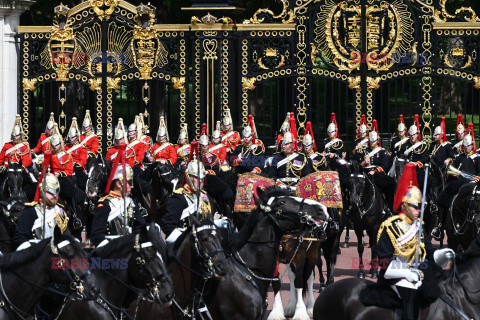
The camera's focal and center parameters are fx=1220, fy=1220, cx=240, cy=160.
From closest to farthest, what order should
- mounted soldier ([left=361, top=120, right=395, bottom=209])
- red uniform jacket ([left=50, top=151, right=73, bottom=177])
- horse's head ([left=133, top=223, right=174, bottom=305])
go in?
horse's head ([left=133, top=223, right=174, bottom=305]) < red uniform jacket ([left=50, top=151, right=73, bottom=177]) < mounted soldier ([left=361, top=120, right=395, bottom=209])

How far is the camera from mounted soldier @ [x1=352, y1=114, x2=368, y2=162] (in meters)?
19.4

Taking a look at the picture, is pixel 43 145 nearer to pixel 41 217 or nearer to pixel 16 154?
pixel 16 154

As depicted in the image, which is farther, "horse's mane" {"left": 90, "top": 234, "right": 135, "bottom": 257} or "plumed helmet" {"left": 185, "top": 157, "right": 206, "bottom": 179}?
"plumed helmet" {"left": 185, "top": 157, "right": 206, "bottom": 179}

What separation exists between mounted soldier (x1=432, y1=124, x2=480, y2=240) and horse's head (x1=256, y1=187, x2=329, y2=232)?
5054 millimetres

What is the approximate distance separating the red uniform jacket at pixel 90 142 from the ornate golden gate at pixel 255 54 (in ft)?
2.71

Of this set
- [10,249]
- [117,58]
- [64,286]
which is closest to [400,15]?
[117,58]

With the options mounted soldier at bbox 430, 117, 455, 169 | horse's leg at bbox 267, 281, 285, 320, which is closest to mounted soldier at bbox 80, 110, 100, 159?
mounted soldier at bbox 430, 117, 455, 169

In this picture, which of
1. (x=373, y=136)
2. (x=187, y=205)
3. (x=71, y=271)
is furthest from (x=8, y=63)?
(x=71, y=271)

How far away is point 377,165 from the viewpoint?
19.1m

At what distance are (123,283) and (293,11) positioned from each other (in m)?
10.8

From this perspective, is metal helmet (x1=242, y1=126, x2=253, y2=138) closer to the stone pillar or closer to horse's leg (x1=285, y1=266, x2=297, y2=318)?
the stone pillar

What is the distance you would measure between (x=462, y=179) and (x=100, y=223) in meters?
7.32

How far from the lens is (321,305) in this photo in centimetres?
1104

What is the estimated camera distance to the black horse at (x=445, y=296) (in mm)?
10422
